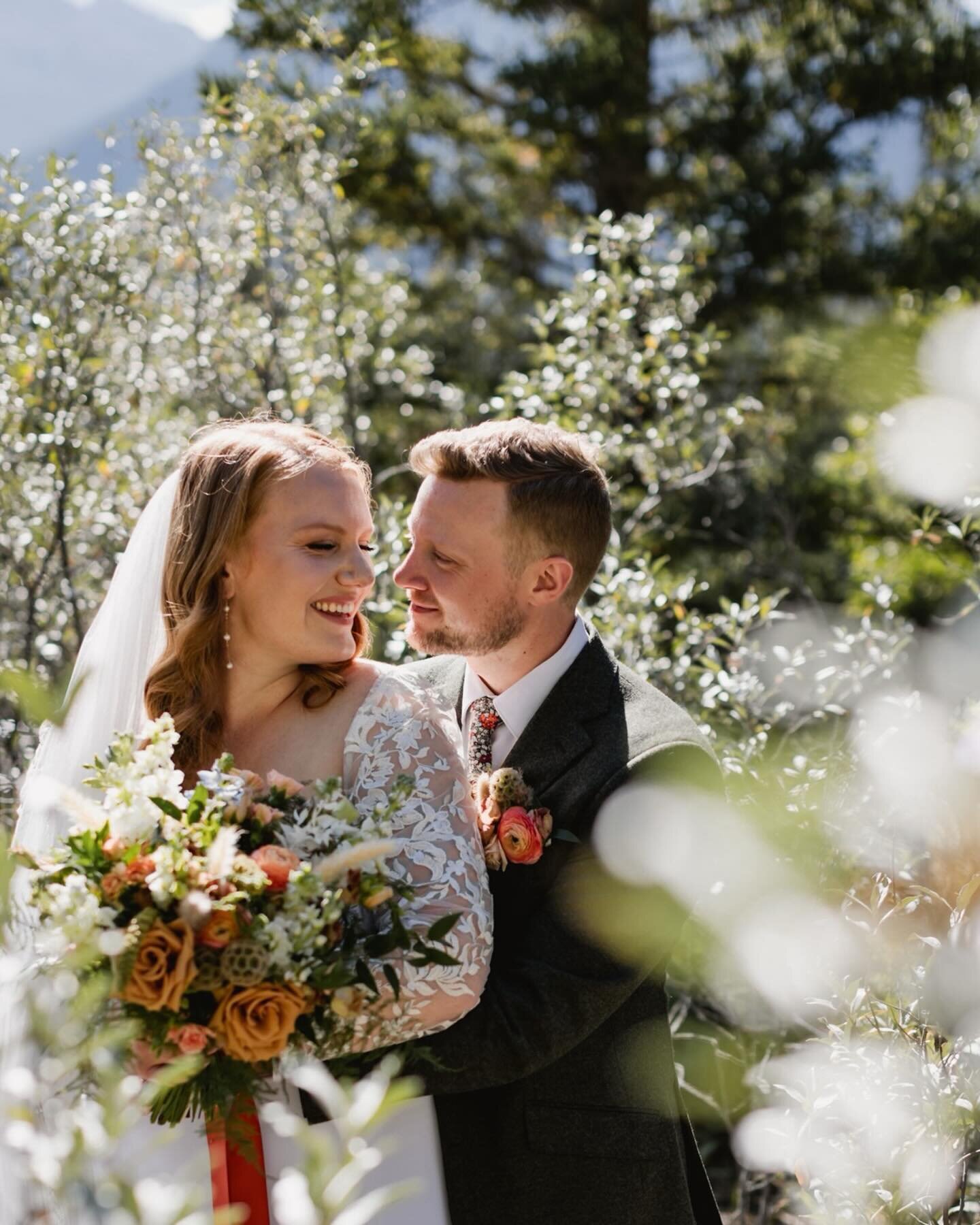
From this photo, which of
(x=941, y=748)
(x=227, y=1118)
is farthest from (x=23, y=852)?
(x=941, y=748)

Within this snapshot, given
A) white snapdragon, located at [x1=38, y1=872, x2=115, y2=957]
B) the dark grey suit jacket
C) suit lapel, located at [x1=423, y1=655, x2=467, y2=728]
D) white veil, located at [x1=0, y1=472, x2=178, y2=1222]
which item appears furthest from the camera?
suit lapel, located at [x1=423, y1=655, x2=467, y2=728]

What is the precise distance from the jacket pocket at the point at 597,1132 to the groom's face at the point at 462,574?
3.32 feet

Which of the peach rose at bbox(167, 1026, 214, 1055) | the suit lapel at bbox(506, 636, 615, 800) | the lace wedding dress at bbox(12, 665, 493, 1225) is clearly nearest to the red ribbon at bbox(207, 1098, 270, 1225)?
the lace wedding dress at bbox(12, 665, 493, 1225)

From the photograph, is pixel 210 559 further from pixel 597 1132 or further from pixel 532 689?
pixel 597 1132

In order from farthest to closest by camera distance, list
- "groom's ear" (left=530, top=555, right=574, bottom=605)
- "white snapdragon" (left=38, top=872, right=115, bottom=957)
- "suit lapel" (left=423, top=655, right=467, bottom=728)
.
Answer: "suit lapel" (left=423, top=655, right=467, bottom=728)
"groom's ear" (left=530, top=555, right=574, bottom=605)
"white snapdragon" (left=38, top=872, right=115, bottom=957)

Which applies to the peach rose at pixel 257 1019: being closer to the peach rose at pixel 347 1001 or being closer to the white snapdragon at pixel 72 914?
the peach rose at pixel 347 1001

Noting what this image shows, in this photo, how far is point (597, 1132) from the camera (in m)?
2.49

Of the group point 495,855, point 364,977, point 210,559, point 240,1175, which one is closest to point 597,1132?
point 495,855

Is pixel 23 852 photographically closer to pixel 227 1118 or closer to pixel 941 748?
pixel 227 1118

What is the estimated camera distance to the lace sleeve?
2.12 m

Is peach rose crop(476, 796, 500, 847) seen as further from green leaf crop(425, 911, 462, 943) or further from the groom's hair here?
the groom's hair

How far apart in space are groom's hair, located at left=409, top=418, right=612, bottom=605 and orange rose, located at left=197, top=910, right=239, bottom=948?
1321mm

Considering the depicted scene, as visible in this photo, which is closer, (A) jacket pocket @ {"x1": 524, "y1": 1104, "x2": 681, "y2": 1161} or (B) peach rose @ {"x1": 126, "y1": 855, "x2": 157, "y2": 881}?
(B) peach rose @ {"x1": 126, "y1": 855, "x2": 157, "y2": 881}

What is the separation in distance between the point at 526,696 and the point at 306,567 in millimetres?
616
